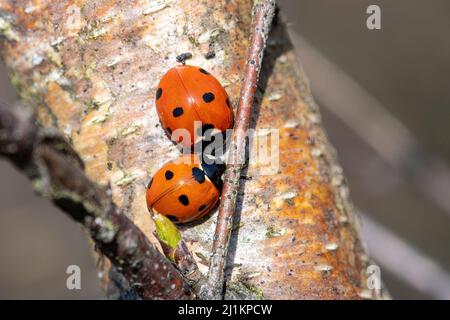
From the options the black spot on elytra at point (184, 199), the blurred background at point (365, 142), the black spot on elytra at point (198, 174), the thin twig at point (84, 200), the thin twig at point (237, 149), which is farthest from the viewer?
the blurred background at point (365, 142)

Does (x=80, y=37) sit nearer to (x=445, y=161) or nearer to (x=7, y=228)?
(x=7, y=228)

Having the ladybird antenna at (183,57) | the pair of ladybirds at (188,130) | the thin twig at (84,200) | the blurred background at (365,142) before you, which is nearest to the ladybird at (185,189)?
the pair of ladybirds at (188,130)

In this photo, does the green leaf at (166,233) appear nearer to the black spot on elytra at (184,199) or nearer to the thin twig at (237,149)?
the thin twig at (237,149)

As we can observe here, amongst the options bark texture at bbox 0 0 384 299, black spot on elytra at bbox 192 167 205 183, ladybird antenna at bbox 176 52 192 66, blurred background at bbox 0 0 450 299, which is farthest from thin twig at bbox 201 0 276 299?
blurred background at bbox 0 0 450 299

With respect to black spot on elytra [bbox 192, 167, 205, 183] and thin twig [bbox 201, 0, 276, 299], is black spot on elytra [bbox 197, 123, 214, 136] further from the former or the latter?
thin twig [bbox 201, 0, 276, 299]
